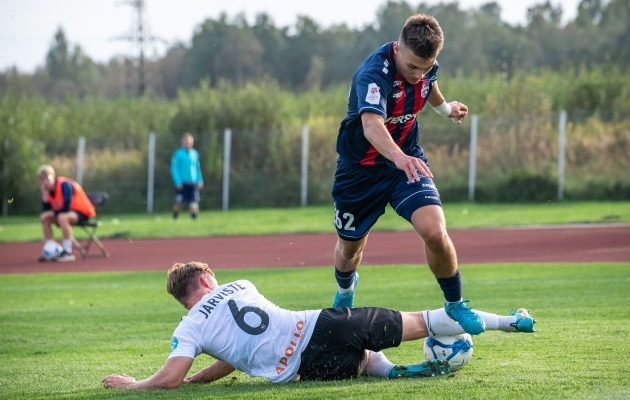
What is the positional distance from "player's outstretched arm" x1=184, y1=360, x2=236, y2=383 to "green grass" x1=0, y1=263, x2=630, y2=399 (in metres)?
0.08

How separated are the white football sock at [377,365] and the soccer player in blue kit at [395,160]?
1.88 ft

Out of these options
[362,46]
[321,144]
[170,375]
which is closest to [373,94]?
[170,375]

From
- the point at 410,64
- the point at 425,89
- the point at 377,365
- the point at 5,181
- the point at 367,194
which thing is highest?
the point at 410,64

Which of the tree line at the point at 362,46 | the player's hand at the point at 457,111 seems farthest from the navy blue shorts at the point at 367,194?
the tree line at the point at 362,46

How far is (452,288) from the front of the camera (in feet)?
20.1

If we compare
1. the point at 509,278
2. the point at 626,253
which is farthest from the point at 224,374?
the point at 626,253

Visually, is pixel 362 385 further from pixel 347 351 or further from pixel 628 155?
pixel 628 155

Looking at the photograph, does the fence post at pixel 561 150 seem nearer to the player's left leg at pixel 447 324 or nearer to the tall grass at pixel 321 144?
the tall grass at pixel 321 144

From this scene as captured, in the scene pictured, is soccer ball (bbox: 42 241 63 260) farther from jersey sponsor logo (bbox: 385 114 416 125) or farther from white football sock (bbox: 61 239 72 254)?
jersey sponsor logo (bbox: 385 114 416 125)

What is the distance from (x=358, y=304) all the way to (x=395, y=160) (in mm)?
4127

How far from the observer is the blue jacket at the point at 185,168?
2369 centimetres

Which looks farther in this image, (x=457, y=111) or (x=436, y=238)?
(x=457, y=111)

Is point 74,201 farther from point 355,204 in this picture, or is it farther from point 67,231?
point 355,204

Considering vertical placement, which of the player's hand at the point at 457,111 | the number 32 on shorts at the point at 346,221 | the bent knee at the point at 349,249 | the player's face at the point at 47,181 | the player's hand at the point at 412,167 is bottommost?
the player's face at the point at 47,181
